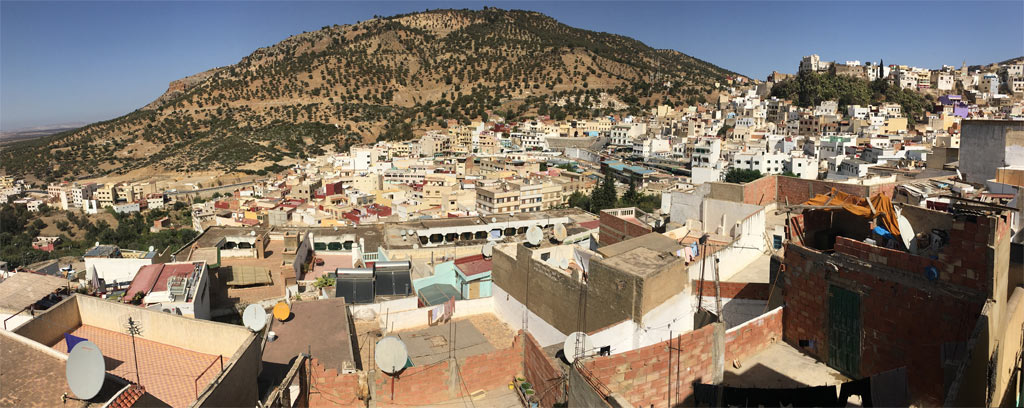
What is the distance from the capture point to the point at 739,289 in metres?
6.55

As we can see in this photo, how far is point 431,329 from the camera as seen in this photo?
29.3 ft

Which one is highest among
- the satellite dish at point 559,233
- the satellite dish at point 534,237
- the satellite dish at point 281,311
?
the satellite dish at point 534,237

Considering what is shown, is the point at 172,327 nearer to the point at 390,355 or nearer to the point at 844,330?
the point at 390,355

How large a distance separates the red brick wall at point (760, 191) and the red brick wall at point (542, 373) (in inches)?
189

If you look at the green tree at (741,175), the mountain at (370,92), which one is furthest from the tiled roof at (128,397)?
the mountain at (370,92)

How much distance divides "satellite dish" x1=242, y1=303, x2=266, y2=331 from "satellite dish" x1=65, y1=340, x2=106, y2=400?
11.1 ft

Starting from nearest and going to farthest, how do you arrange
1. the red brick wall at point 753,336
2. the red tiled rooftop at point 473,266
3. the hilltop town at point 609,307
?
the hilltop town at point 609,307 < the red brick wall at point 753,336 < the red tiled rooftop at point 473,266

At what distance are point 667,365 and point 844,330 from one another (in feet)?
4.56

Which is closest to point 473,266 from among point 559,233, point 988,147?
point 559,233

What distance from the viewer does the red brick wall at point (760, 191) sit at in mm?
9375

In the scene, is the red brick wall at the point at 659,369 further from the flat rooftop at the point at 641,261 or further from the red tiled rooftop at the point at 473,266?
the red tiled rooftop at the point at 473,266

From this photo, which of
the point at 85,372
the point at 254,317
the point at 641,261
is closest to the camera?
the point at 85,372

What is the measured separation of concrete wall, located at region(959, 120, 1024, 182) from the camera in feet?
26.4

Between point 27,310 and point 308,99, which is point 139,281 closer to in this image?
point 27,310
